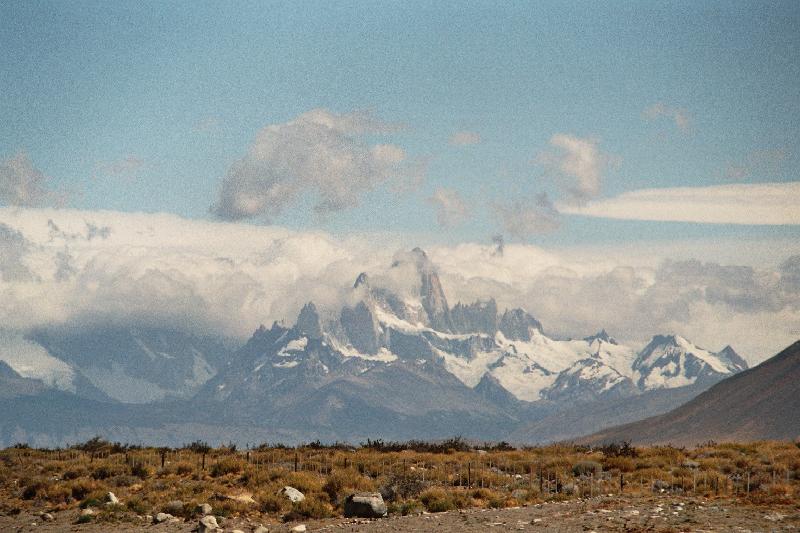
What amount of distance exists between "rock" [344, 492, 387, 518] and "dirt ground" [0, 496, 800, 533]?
64 centimetres

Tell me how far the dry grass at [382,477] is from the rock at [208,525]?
299 centimetres

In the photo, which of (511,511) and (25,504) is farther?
(25,504)

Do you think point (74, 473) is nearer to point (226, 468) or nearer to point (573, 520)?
point (226, 468)

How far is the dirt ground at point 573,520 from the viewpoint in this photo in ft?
140

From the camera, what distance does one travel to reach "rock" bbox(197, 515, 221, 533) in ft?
156

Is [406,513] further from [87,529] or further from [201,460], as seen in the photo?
[201,460]

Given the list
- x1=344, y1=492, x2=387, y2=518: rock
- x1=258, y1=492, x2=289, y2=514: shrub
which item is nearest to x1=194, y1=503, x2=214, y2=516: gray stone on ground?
x1=258, y1=492, x2=289, y2=514: shrub

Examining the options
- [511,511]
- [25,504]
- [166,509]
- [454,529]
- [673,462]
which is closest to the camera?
[454,529]

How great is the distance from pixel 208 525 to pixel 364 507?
6.79 metres

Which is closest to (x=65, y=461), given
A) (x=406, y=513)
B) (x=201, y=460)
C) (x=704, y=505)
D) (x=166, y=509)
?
(x=201, y=460)

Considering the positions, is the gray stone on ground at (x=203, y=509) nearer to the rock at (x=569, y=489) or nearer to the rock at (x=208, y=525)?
the rock at (x=208, y=525)

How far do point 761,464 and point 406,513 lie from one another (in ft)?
67.9

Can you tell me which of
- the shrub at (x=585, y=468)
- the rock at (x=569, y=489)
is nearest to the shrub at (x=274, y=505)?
the rock at (x=569, y=489)

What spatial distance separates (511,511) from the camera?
48.8 meters
